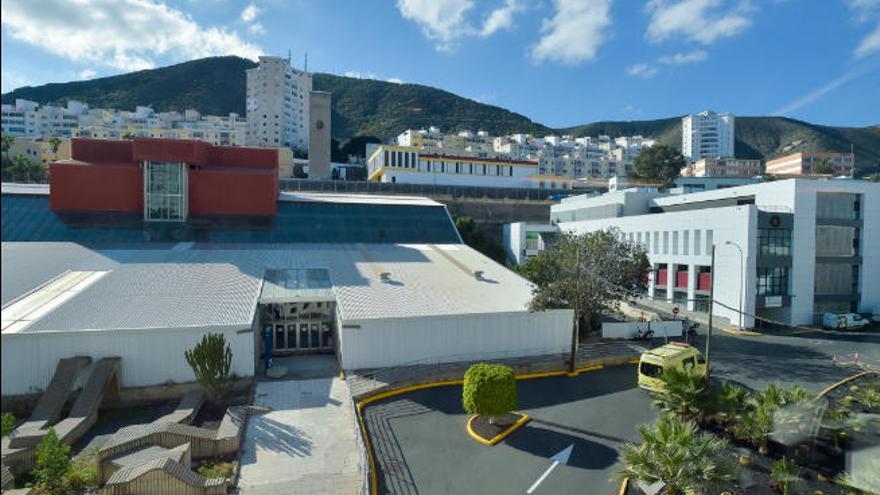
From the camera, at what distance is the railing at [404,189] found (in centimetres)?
6325

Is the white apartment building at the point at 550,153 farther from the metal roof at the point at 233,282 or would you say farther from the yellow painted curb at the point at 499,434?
the yellow painted curb at the point at 499,434

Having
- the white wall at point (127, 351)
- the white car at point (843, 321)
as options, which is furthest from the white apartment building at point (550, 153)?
the white wall at point (127, 351)

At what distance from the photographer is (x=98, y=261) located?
84.7ft

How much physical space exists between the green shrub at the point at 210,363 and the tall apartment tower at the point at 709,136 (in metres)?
190

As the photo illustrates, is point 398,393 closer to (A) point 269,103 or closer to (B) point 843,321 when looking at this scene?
(B) point 843,321

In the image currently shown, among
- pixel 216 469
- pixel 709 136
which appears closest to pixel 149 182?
pixel 216 469

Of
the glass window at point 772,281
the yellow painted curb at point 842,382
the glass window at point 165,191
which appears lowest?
the yellow painted curb at point 842,382

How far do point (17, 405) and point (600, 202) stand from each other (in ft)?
168

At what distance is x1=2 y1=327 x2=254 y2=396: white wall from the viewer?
56.1 feet

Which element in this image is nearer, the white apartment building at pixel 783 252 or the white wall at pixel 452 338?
the white wall at pixel 452 338

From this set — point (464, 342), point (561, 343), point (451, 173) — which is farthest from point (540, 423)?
point (451, 173)

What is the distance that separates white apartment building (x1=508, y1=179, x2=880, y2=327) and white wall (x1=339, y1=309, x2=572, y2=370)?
55.5 feet

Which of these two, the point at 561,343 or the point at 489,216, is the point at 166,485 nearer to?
the point at 561,343

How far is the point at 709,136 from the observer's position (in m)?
181
